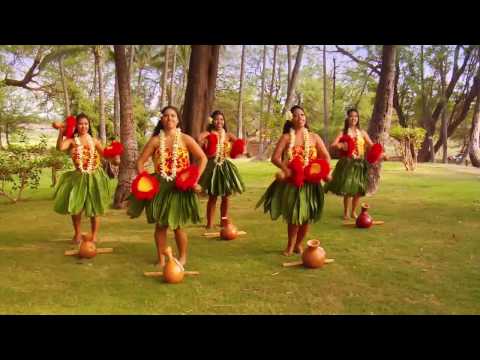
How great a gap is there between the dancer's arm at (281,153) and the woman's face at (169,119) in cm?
103

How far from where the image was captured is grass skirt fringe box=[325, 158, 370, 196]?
6.05m

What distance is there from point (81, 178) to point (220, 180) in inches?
67.0

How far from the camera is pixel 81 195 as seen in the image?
4625mm

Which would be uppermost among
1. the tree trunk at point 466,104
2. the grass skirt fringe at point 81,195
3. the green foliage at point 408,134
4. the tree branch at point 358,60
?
the tree branch at point 358,60

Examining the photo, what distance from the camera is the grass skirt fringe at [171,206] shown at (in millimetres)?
3757

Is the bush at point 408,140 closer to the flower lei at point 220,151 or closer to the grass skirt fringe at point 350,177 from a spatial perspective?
the grass skirt fringe at point 350,177

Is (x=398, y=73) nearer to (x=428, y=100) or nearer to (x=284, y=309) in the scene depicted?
(x=428, y=100)

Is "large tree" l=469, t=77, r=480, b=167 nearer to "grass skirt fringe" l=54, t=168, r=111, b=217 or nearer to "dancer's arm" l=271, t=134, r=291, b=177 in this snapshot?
"dancer's arm" l=271, t=134, r=291, b=177

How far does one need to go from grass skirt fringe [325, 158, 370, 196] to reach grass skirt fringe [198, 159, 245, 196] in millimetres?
1508

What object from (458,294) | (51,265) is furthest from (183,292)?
(458,294)

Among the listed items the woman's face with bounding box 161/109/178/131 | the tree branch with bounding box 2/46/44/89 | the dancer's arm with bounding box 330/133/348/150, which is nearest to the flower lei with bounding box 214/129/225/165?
the dancer's arm with bounding box 330/133/348/150

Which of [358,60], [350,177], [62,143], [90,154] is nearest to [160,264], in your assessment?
[90,154]

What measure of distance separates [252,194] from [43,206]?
4.15 metres

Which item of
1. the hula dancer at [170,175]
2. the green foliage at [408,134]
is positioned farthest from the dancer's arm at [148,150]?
the green foliage at [408,134]
